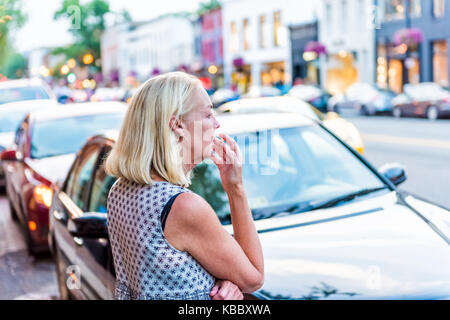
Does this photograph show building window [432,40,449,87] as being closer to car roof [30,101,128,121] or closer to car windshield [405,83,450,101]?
car windshield [405,83,450,101]

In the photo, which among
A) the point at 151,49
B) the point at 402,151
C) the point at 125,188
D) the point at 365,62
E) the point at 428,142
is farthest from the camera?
the point at 151,49

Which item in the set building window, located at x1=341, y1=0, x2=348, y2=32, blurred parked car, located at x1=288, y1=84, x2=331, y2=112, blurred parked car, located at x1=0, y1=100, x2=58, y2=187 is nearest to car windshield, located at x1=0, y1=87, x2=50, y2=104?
blurred parked car, located at x1=0, y1=100, x2=58, y2=187

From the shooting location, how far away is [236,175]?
220 centimetres

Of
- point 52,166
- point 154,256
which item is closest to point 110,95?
point 52,166

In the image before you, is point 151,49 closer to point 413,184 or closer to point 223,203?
point 413,184

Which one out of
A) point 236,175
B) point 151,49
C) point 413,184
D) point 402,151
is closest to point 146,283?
point 236,175

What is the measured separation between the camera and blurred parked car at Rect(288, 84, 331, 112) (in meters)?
35.1

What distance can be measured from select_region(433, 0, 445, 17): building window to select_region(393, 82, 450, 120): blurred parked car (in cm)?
699

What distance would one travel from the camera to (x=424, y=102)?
2536 cm

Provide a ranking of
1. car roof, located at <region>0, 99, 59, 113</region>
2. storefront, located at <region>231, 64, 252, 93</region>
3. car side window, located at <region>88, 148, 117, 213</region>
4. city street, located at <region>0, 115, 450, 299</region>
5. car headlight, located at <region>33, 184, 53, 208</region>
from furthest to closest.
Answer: storefront, located at <region>231, 64, 252, 93</region> < car roof, located at <region>0, 99, 59, 113</region> < car headlight, located at <region>33, 184, 53, 208</region> < city street, located at <region>0, 115, 450, 299</region> < car side window, located at <region>88, 148, 117, 213</region>

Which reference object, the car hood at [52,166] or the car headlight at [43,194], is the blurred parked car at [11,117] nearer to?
the car hood at [52,166]

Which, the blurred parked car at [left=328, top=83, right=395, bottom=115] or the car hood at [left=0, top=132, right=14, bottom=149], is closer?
the car hood at [left=0, top=132, right=14, bottom=149]

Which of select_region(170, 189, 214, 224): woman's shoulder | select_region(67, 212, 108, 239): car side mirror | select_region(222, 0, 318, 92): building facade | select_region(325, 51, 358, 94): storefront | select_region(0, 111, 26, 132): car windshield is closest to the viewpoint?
select_region(170, 189, 214, 224): woman's shoulder
